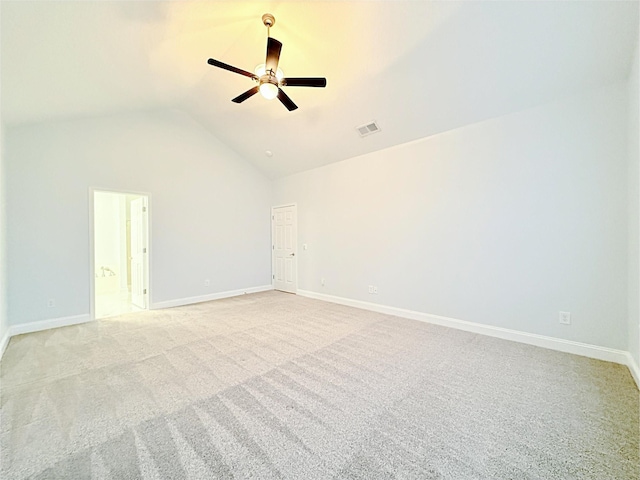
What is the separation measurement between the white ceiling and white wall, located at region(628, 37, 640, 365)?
37cm

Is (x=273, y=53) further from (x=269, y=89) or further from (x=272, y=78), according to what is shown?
(x=269, y=89)

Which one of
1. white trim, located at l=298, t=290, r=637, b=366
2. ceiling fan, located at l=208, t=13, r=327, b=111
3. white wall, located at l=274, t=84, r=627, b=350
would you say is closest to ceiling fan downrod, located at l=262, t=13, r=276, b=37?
ceiling fan, located at l=208, t=13, r=327, b=111

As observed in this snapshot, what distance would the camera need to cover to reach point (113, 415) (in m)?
1.85

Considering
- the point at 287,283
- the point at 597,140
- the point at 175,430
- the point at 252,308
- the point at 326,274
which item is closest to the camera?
the point at 175,430

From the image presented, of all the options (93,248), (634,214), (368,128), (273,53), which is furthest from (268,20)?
(93,248)

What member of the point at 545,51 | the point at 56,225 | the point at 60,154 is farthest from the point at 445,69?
the point at 56,225

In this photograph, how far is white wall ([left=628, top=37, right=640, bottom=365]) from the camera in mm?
2236

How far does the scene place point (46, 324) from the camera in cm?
364

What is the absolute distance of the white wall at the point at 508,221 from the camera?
2.67 meters

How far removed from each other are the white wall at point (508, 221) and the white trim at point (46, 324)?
4290 mm

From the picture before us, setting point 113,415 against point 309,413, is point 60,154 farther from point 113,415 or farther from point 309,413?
point 309,413

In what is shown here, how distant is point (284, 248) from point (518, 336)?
4602 millimetres

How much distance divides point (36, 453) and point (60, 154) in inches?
156

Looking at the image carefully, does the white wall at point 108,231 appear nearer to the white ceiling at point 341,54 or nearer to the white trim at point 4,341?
the white trim at point 4,341
